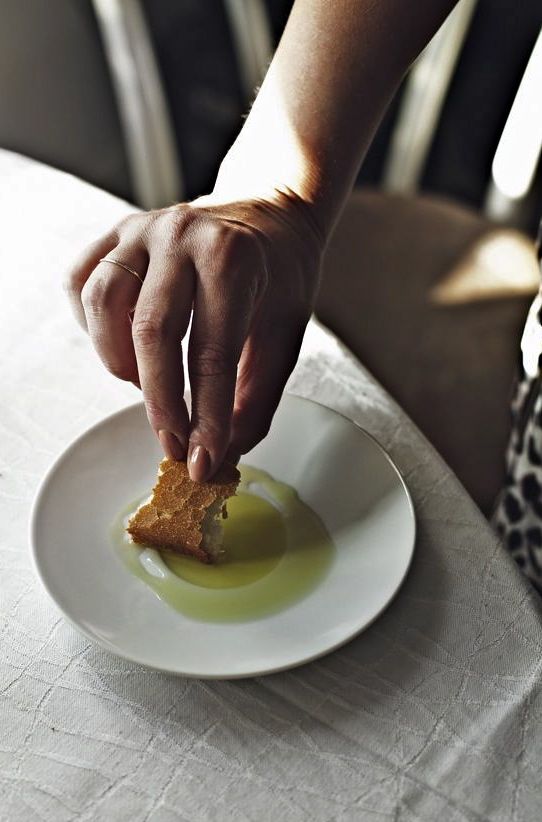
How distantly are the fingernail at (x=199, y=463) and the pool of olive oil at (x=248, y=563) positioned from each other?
6 centimetres

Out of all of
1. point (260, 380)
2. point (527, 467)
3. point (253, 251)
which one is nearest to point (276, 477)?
point (260, 380)

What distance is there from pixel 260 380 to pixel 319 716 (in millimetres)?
268

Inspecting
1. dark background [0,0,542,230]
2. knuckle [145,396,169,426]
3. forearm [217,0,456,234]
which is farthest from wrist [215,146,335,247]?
dark background [0,0,542,230]

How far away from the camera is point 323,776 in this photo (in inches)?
22.0

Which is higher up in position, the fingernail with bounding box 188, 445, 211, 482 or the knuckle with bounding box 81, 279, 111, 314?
the knuckle with bounding box 81, 279, 111, 314

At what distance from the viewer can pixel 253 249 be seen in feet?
2.33

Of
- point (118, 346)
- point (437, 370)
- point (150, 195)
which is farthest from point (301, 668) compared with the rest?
point (150, 195)

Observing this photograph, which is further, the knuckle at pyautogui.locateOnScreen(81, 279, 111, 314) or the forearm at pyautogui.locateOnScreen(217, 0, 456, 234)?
the forearm at pyautogui.locateOnScreen(217, 0, 456, 234)

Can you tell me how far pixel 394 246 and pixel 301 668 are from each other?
45.7 inches

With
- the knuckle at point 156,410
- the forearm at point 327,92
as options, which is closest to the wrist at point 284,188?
the forearm at point 327,92

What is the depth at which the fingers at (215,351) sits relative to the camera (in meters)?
0.67

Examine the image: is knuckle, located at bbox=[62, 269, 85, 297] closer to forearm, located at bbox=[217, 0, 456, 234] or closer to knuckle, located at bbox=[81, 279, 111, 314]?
knuckle, located at bbox=[81, 279, 111, 314]

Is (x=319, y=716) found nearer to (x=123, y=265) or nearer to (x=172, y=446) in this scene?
(x=172, y=446)

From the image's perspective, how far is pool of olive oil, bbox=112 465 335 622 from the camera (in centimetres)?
65
